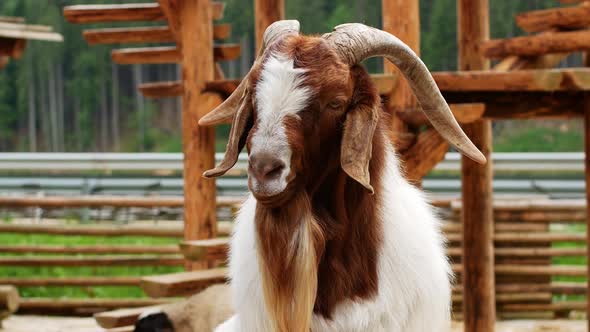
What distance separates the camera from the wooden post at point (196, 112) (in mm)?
7047

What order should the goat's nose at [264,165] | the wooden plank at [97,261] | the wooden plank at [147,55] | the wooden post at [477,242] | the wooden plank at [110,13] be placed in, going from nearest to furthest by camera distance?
the goat's nose at [264,165]
the wooden post at [477,242]
the wooden plank at [110,13]
the wooden plank at [147,55]
the wooden plank at [97,261]

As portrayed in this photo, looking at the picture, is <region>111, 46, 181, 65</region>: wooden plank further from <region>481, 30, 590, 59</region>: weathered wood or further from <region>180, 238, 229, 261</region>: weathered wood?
<region>180, 238, 229, 261</region>: weathered wood

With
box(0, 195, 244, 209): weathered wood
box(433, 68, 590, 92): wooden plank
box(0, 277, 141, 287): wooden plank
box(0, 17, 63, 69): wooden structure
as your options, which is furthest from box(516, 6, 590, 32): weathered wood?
box(0, 277, 141, 287): wooden plank

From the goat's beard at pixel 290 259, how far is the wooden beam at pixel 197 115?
145 inches

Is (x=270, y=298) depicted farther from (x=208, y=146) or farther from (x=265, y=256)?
(x=208, y=146)

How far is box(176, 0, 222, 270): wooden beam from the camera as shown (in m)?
7.04

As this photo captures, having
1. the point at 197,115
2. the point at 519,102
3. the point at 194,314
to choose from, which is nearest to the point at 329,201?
the point at 194,314

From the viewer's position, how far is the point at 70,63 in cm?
2850

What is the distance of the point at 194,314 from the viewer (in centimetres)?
664

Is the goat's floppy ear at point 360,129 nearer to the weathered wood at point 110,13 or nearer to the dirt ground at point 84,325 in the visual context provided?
the weathered wood at point 110,13

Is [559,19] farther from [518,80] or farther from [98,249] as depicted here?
[98,249]

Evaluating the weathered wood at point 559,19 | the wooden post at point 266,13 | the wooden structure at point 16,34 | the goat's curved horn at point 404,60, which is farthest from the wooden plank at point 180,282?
the wooden structure at point 16,34

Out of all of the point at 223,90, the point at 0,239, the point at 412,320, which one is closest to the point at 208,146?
the point at 223,90

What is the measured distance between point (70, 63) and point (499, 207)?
66.5 ft
